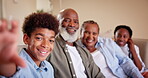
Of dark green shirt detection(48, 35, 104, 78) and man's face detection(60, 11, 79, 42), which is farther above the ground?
man's face detection(60, 11, 79, 42)

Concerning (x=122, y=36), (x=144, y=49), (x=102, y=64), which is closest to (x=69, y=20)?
(x=102, y=64)

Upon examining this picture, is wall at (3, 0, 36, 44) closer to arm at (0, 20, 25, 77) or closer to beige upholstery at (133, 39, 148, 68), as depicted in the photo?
beige upholstery at (133, 39, 148, 68)

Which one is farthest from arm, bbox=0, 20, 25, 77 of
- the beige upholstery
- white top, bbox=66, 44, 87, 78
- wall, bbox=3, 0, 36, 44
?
wall, bbox=3, 0, 36, 44

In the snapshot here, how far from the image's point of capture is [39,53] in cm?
73

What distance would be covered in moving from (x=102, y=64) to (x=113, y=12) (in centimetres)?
205

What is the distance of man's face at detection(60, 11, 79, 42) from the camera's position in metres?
1.18

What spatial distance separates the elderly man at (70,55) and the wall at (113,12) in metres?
1.76

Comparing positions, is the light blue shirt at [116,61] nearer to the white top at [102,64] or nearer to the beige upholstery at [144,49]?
the white top at [102,64]

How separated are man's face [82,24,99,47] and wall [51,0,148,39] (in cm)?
157

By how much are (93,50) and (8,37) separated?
46.2 inches

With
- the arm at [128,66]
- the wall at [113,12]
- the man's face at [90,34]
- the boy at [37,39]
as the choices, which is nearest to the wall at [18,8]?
the wall at [113,12]

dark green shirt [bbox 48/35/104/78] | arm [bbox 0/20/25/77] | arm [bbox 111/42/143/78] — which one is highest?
arm [bbox 0/20/25/77]

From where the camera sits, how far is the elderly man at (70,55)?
3.45ft

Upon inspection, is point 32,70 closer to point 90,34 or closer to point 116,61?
point 90,34
